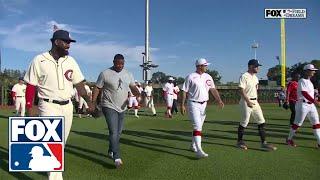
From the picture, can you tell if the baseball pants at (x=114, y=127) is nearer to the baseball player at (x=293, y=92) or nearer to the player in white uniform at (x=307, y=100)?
the player in white uniform at (x=307, y=100)

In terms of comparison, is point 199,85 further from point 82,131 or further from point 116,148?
point 82,131

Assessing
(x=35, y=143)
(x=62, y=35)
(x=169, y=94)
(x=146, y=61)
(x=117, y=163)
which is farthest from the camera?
(x=146, y=61)

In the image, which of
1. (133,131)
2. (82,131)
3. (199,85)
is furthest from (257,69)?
(82,131)

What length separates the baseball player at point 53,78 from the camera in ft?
19.6

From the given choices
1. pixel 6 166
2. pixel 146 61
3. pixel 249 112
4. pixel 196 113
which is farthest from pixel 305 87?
pixel 146 61

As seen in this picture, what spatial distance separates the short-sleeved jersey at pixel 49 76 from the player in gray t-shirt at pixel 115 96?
224cm

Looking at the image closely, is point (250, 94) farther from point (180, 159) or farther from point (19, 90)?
point (19, 90)

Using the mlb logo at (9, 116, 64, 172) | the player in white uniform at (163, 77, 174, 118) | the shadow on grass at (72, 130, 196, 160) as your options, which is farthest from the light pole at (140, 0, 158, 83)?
the mlb logo at (9, 116, 64, 172)

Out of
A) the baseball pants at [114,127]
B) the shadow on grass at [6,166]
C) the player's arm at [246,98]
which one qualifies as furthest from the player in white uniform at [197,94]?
the shadow on grass at [6,166]

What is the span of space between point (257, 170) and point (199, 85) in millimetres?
2406

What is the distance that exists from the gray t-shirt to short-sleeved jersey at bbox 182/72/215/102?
1597mm

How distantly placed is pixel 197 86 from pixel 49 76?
4.24 metres

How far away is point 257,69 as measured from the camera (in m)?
10.4

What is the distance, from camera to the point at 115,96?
8484 mm
